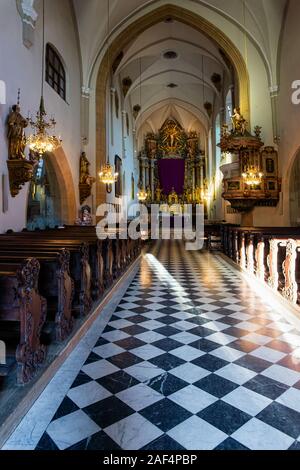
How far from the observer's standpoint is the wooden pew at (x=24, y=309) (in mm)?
2068

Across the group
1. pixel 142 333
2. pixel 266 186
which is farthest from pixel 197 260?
pixel 142 333

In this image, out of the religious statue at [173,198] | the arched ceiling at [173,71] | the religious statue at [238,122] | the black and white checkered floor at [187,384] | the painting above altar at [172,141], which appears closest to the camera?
the black and white checkered floor at [187,384]

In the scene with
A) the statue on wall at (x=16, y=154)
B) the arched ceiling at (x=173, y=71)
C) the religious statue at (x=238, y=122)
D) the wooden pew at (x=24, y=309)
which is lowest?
the wooden pew at (x=24, y=309)

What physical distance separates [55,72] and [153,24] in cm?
491

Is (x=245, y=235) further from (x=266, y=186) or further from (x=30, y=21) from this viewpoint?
(x=30, y=21)

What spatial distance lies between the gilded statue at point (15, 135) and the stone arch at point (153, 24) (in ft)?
17.6

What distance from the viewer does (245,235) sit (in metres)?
6.99

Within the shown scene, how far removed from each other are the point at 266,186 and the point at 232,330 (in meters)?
8.30

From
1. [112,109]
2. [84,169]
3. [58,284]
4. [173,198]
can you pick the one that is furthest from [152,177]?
[58,284]

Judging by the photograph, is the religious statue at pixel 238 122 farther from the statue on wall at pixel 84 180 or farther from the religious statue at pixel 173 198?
the religious statue at pixel 173 198

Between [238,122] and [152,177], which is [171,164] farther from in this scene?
[238,122]

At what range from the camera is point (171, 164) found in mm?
23688

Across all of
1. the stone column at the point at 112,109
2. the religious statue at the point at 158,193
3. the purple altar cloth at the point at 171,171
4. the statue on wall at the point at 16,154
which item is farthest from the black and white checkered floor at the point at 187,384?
the purple altar cloth at the point at 171,171

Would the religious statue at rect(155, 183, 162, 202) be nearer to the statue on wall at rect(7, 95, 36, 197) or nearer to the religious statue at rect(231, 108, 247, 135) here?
the religious statue at rect(231, 108, 247, 135)
